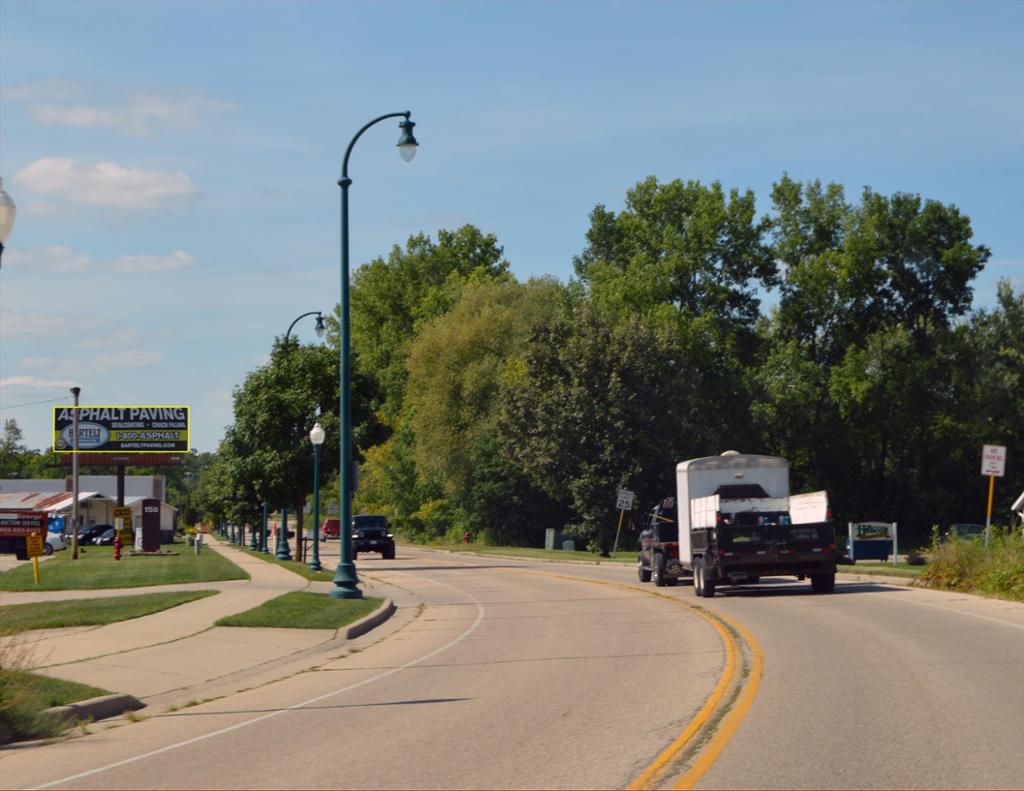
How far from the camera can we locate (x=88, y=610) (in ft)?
72.4

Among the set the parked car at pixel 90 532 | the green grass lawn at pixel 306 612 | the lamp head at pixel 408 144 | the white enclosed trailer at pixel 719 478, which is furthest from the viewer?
the parked car at pixel 90 532

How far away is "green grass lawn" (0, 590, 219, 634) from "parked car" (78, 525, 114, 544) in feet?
199

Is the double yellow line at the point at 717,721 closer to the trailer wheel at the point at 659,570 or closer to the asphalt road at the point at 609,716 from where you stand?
the asphalt road at the point at 609,716

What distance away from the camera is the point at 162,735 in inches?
434

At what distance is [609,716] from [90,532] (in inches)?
3090

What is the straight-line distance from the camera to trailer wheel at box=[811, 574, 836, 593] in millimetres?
26375

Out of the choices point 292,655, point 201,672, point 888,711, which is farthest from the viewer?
point 292,655

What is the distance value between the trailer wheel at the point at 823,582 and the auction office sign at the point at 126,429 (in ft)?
240

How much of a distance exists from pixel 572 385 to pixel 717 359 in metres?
14.2

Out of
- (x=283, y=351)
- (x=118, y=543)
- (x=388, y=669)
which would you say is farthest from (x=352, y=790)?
(x=118, y=543)

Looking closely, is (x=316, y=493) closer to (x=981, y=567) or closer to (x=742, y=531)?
(x=742, y=531)

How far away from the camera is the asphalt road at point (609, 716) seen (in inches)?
346

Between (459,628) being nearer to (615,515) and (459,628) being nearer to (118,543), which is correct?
(118,543)

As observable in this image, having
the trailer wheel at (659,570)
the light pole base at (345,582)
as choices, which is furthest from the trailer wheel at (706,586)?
the light pole base at (345,582)
